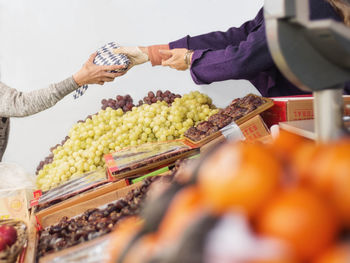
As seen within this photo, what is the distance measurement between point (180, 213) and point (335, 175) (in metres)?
0.21

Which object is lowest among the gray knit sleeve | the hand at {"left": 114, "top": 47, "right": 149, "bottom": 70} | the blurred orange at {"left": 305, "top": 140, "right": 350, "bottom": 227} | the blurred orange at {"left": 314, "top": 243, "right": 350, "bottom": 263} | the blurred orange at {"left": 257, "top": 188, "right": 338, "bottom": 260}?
the blurred orange at {"left": 314, "top": 243, "right": 350, "bottom": 263}

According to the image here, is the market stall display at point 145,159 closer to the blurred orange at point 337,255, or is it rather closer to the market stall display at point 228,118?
the market stall display at point 228,118

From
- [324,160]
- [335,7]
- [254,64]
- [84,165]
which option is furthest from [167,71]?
[324,160]

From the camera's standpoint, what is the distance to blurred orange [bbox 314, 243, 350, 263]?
0.40 meters

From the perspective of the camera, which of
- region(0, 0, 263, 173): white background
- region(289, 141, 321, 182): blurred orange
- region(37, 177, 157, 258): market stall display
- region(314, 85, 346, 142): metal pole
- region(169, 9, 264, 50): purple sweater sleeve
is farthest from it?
region(0, 0, 263, 173): white background

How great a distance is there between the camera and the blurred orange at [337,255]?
1.32 feet

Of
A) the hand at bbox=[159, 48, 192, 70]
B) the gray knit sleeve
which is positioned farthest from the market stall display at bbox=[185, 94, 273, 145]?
the gray knit sleeve

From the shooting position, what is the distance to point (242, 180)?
46 centimetres

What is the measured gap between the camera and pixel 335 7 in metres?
1.75

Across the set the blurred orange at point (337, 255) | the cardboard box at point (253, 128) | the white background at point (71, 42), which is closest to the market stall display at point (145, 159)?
the cardboard box at point (253, 128)

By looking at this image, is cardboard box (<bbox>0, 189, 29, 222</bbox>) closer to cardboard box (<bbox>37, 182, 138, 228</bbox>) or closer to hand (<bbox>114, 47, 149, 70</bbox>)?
cardboard box (<bbox>37, 182, 138, 228</bbox>)

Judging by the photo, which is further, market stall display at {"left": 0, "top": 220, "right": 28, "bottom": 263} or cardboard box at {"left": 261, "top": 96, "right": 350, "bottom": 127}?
cardboard box at {"left": 261, "top": 96, "right": 350, "bottom": 127}

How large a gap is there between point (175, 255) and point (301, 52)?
47cm

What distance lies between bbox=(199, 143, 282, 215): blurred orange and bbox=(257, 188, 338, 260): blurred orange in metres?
0.02
